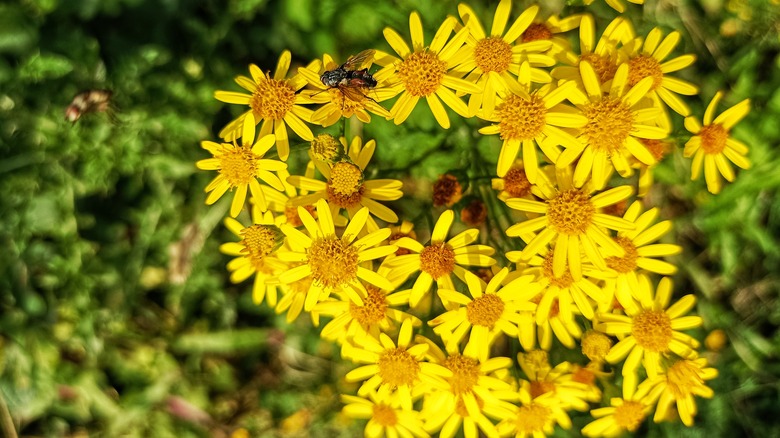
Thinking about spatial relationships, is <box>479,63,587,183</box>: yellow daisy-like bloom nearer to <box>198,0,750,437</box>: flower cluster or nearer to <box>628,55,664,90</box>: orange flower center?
<box>198,0,750,437</box>: flower cluster

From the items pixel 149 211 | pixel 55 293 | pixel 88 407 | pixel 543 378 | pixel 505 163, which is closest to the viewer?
pixel 505 163

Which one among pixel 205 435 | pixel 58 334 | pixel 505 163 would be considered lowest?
pixel 205 435

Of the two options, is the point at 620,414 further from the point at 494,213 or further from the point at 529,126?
the point at 529,126

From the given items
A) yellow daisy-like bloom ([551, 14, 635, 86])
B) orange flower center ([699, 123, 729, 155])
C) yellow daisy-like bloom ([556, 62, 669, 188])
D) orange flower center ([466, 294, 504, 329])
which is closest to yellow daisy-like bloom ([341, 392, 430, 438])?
orange flower center ([466, 294, 504, 329])

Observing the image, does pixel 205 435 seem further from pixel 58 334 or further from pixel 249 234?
pixel 249 234

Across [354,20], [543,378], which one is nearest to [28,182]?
[354,20]

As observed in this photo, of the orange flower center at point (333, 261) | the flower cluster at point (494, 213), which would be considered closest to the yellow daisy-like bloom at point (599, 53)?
the flower cluster at point (494, 213)

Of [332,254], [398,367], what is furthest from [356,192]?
[398,367]
